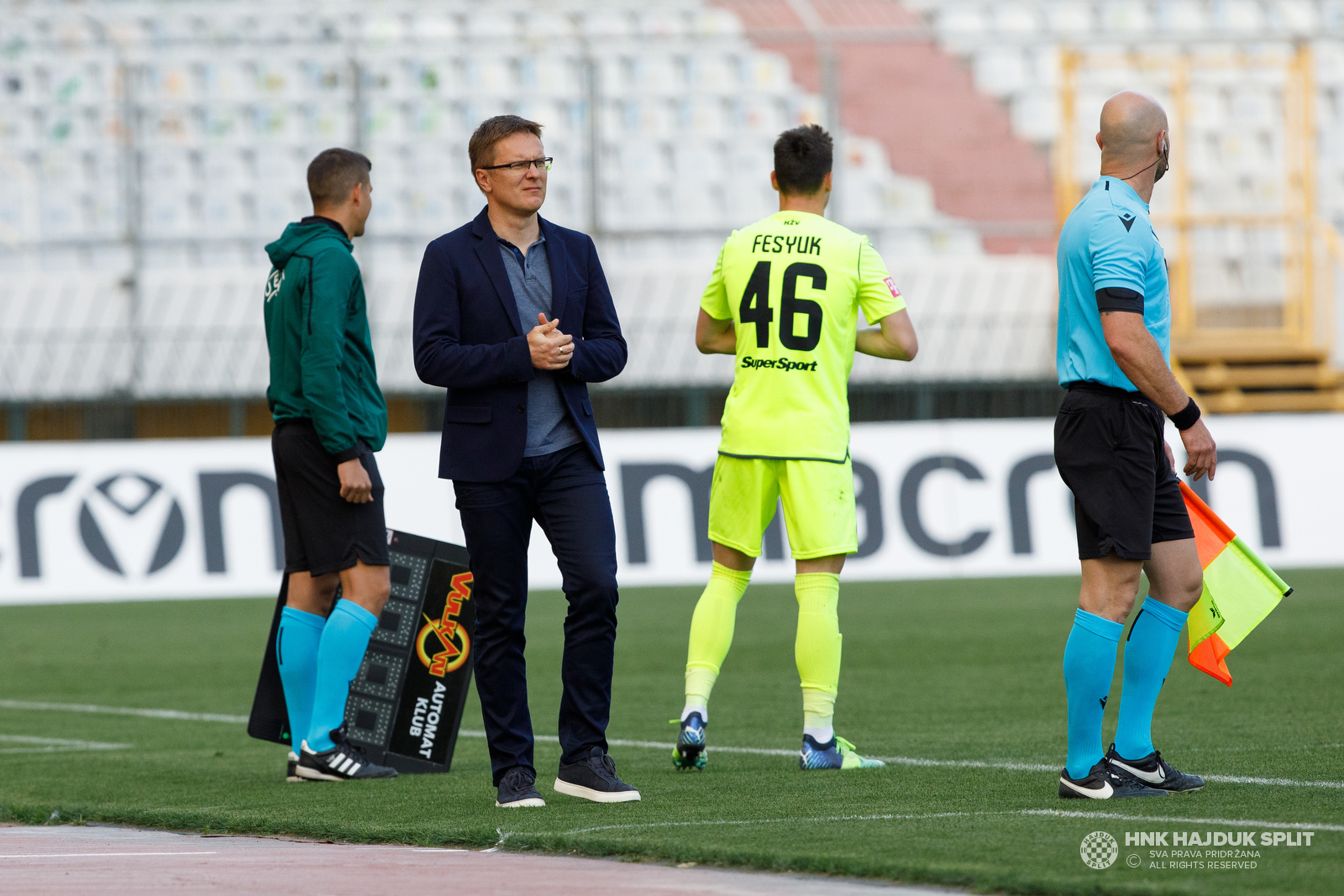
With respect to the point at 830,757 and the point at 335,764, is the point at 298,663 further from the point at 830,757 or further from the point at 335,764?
the point at 830,757

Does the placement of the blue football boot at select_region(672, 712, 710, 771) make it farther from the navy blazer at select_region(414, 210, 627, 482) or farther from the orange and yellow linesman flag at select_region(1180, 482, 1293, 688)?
the orange and yellow linesman flag at select_region(1180, 482, 1293, 688)

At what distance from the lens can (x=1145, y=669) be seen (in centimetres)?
495

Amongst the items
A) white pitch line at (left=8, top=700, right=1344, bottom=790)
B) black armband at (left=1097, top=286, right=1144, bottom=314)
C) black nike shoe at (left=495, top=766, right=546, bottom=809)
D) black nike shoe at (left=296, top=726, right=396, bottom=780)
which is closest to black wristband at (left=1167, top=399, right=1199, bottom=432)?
black armband at (left=1097, top=286, right=1144, bottom=314)

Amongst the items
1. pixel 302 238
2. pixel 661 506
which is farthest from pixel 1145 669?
pixel 661 506

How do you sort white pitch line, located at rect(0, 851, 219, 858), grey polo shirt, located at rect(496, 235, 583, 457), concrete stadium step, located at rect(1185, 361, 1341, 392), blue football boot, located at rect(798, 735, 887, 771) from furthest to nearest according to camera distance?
concrete stadium step, located at rect(1185, 361, 1341, 392), blue football boot, located at rect(798, 735, 887, 771), grey polo shirt, located at rect(496, 235, 583, 457), white pitch line, located at rect(0, 851, 219, 858)

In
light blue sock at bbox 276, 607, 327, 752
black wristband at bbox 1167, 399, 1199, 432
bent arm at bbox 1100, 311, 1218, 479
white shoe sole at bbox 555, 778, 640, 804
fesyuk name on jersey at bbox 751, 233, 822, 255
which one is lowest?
white shoe sole at bbox 555, 778, 640, 804

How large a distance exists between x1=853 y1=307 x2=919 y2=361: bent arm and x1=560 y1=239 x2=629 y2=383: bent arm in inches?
36.4

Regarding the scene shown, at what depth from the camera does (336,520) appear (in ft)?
19.5

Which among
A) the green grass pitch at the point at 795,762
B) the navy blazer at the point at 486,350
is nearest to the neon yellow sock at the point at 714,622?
the green grass pitch at the point at 795,762

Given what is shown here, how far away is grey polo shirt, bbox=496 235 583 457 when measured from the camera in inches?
202

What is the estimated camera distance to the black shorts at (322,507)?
5922mm

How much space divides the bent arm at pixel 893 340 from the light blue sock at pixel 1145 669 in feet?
4.10

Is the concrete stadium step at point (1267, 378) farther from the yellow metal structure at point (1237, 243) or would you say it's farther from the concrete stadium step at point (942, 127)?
the concrete stadium step at point (942, 127)

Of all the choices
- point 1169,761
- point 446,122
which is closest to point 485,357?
point 1169,761
